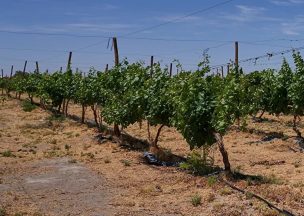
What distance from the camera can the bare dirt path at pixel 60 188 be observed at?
10.6 m

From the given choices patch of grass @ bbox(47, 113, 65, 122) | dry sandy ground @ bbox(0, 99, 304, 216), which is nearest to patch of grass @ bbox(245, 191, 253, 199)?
dry sandy ground @ bbox(0, 99, 304, 216)

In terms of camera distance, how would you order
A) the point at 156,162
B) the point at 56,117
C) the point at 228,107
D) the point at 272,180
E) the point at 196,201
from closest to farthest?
1. the point at 196,201
2. the point at 228,107
3. the point at 272,180
4. the point at 156,162
5. the point at 56,117

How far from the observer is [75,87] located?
28656 millimetres

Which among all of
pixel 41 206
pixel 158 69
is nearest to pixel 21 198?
pixel 41 206

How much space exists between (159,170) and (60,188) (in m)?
3.55

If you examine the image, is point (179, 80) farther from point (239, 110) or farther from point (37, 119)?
point (37, 119)

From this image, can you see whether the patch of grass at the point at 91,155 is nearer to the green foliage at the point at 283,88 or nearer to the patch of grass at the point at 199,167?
the patch of grass at the point at 199,167

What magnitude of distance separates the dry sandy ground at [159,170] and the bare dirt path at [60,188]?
151mm

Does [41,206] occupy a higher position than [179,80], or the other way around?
[179,80]

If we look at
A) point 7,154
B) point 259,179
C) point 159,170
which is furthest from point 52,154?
point 259,179

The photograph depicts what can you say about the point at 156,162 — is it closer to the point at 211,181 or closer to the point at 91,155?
the point at 91,155

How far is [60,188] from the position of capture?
1274 cm

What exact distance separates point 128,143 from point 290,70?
8775 mm

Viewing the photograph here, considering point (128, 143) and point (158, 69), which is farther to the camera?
point (128, 143)
